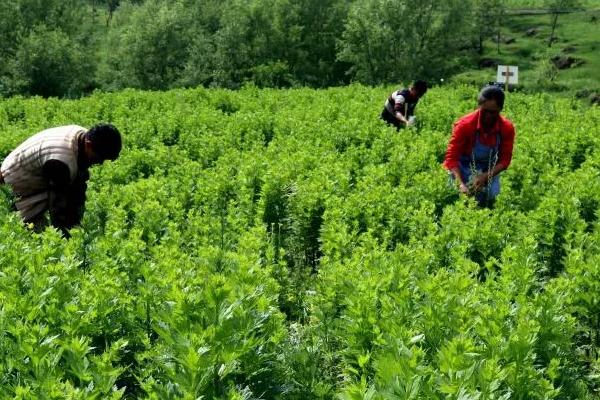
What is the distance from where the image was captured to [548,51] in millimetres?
55031

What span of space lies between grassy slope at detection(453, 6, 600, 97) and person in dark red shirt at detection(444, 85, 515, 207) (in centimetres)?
3916

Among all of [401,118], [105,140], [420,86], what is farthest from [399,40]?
[105,140]

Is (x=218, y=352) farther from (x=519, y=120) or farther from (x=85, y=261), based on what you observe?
(x=519, y=120)

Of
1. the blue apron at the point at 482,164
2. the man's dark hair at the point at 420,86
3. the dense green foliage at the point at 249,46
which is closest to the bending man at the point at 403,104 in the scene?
the man's dark hair at the point at 420,86

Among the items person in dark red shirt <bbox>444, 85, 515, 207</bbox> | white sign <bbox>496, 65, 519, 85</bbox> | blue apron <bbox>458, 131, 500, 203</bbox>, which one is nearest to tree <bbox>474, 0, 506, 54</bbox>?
white sign <bbox>496, 65, 519, 85</bbox>

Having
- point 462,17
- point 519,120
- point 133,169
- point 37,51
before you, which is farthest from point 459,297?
point 462,17

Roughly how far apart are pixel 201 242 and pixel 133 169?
4.46 m

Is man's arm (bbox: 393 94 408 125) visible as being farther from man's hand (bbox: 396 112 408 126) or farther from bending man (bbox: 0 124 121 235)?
bending man (bbox: 0 124 121 235)

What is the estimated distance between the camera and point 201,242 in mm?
6473

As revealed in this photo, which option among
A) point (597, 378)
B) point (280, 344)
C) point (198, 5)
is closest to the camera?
point (280, 344)

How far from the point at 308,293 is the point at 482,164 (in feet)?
9.83

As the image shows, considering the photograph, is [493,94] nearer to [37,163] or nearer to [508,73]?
[37,163]

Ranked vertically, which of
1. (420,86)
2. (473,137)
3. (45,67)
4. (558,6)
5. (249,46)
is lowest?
(558,6)

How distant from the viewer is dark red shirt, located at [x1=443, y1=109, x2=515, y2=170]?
7.09 m
